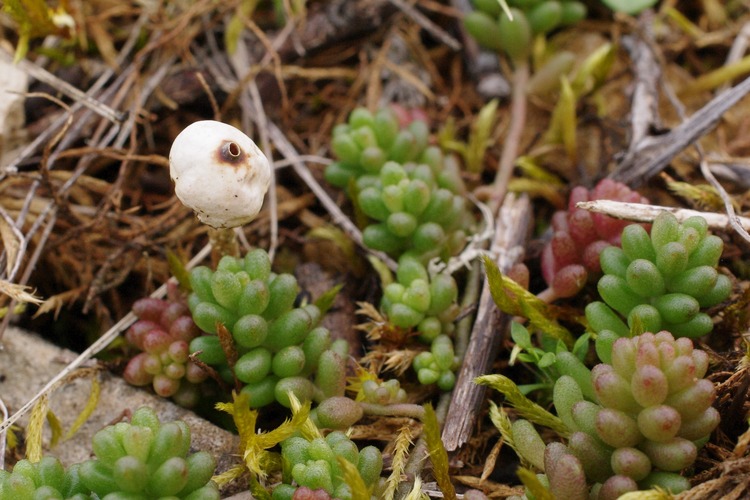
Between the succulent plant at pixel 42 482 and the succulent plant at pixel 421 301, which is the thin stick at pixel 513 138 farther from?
the succulent plant at pixel 42 482

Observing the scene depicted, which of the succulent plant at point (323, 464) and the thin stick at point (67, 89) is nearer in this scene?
the succulent plant at point (323, 464)

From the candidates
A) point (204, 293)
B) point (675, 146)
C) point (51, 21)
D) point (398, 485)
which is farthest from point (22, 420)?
point (675, 146)

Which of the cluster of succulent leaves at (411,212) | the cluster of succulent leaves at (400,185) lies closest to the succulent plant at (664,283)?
the cluster of succulent leaves at (411,212)

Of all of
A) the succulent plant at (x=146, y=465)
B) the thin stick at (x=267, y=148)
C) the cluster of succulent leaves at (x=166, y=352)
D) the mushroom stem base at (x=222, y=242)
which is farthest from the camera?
the thin stick at (x=267, y=148)

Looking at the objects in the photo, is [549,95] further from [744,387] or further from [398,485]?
[398,485]

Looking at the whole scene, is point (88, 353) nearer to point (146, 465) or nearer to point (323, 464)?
point (146, 465)

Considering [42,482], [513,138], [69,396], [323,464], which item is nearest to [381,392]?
[323,464]
